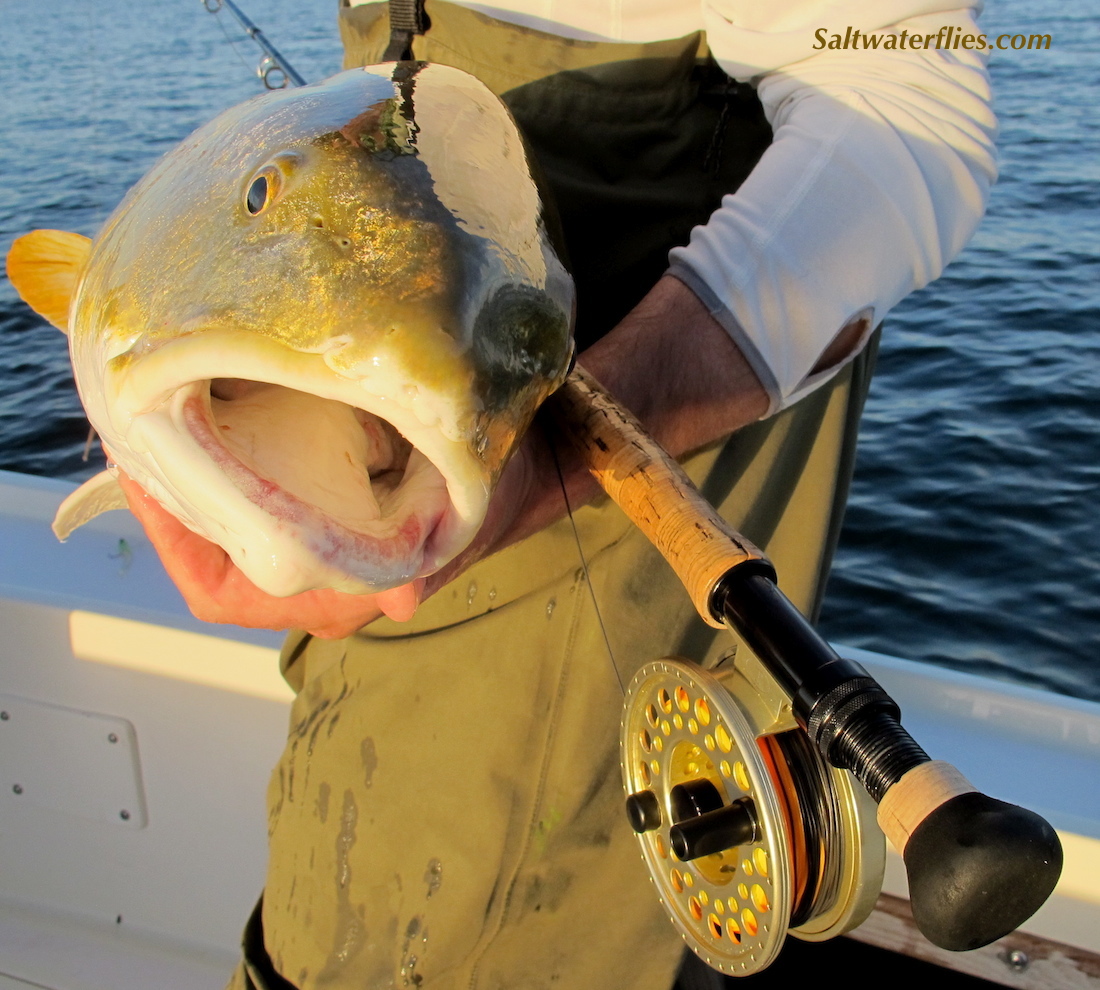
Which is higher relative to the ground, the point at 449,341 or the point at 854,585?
the point at 449,341

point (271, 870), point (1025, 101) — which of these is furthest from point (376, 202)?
point (1025, 101)

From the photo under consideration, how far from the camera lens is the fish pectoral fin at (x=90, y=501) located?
1670 mm

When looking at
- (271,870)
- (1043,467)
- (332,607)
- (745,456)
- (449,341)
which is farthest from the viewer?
(1043,467)

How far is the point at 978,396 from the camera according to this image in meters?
7.95

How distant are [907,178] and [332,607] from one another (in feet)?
3.56

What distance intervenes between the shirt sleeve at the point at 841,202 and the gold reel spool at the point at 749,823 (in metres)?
0.56

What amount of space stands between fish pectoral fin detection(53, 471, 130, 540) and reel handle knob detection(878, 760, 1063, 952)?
128cm

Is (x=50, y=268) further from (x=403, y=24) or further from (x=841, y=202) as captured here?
(x=841, y=202)

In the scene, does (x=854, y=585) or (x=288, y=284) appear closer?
(x=288, y=284)

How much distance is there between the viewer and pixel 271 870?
2119 millimetres

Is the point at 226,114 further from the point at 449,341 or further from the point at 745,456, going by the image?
the point at 745,456
